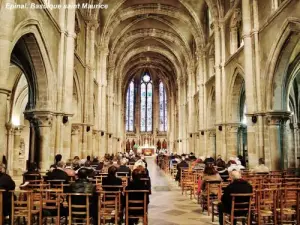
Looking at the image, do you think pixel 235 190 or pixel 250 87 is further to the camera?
pixel 250 87

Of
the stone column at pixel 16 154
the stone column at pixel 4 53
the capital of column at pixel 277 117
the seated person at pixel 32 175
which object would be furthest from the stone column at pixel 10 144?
the capital of column at pixel 277 117

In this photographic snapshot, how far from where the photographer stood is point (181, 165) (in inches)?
640

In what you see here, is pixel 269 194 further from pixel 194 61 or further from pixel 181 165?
pixel 194 61

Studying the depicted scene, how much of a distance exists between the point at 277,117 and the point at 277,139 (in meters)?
0.98

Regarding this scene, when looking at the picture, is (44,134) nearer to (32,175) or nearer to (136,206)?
(32,175)

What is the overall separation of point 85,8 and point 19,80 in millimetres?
7000

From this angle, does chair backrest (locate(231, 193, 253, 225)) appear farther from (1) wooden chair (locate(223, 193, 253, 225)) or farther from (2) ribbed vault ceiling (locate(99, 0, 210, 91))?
(2) ribbed vault ceiling (locate(99, 0, 210, 91))

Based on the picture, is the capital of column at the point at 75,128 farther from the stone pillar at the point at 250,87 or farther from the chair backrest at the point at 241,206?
the chair backrest at the point at 241,206

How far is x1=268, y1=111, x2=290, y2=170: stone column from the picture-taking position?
1359 cm

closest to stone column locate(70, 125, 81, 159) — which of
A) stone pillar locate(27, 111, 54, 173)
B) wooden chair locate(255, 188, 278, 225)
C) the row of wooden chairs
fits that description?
stone pillar locate(27, 111, 54, 173)

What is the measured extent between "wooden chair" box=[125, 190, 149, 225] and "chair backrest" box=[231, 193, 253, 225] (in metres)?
1.74

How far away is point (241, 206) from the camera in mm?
6234

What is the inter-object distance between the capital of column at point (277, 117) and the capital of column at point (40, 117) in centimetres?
977

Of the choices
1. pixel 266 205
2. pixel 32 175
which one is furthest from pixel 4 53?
pixel 266 205
